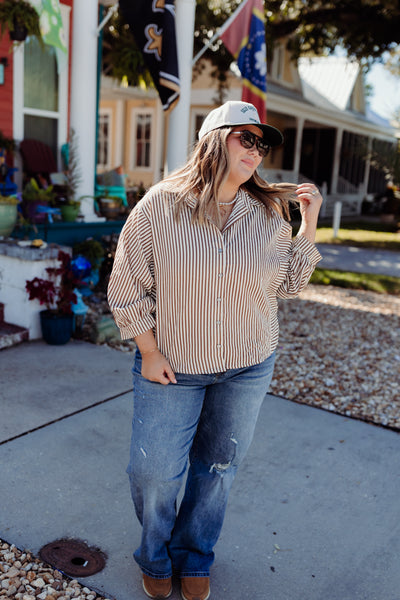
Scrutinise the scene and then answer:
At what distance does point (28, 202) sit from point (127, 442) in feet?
12.1

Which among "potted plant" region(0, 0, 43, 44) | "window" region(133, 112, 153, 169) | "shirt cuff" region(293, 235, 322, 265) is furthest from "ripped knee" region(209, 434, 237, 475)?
"window" region(133, 112, 153, 169)

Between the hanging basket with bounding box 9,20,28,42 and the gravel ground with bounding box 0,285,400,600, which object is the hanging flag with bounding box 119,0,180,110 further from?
the gravel ground with bounding box 0,285,400,600

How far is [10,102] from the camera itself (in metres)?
6.66

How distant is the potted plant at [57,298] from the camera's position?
16.2ft

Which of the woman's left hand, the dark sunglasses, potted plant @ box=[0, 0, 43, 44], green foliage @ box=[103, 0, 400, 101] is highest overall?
green foliage @ box=[103, 0, 400, 101]

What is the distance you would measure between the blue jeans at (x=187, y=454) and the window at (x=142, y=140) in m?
13.8

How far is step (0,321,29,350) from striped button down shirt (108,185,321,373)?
305 centimetres

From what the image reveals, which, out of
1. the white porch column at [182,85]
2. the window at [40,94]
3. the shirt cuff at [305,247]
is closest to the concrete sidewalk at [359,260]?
the white porch column at [182,85]

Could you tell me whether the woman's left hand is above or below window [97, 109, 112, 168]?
below

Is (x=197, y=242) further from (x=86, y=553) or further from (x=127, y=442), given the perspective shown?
(x=127, y=442)

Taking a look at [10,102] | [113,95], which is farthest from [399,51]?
[10,102]

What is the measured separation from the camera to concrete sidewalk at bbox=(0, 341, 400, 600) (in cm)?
244

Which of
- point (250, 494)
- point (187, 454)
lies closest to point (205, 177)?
point (187, 454)

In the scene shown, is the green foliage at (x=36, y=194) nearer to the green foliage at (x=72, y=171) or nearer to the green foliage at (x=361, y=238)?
the green foliage at (x=72, y=171)
